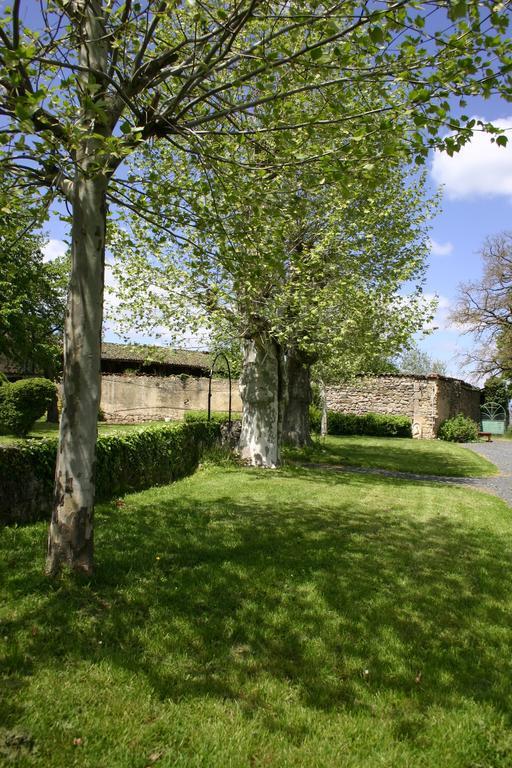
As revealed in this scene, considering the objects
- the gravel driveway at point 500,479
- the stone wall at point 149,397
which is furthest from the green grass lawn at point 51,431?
the gravel driveway at point 500,479

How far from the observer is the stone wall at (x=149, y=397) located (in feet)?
85.3

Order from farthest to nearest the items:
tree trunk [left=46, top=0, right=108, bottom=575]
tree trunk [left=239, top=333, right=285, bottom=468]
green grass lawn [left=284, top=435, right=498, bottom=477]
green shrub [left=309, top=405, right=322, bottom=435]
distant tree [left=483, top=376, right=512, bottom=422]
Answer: distant tree [left=483, top=376, right=512, bottom=422]
green shrub [left=309, top=405, right=322, bottom=435]
green grass lawn [left=284, top=435, right=498, bottom=477]
tree trunk [left=239, top=333, right=285, bottom=468]
tree trunk [left=46, top=0, right=108, bottom=575]

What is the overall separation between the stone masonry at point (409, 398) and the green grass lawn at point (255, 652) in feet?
74.2

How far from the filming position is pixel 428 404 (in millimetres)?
29875

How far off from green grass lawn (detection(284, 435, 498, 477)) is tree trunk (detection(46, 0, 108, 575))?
11.5 meters

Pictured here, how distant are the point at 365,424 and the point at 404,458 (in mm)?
11118

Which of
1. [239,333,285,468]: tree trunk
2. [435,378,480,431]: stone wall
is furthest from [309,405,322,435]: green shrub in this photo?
[239,333,285,468]: tree trunk

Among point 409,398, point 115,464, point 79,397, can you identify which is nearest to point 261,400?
point 115,464

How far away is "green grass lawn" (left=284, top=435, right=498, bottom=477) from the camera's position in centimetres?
1609

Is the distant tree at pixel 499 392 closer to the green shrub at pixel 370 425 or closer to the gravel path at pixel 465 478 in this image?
the green shrub at pixel 370 425

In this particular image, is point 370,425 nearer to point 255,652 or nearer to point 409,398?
point 409,398

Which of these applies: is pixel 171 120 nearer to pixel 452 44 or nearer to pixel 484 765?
pixel 452 44

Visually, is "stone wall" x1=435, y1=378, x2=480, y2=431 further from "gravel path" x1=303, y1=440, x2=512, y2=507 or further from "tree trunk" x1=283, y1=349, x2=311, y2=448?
"tree trunk" x1=283, y1=349, x2=311, y2=448

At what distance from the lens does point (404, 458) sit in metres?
19.0
